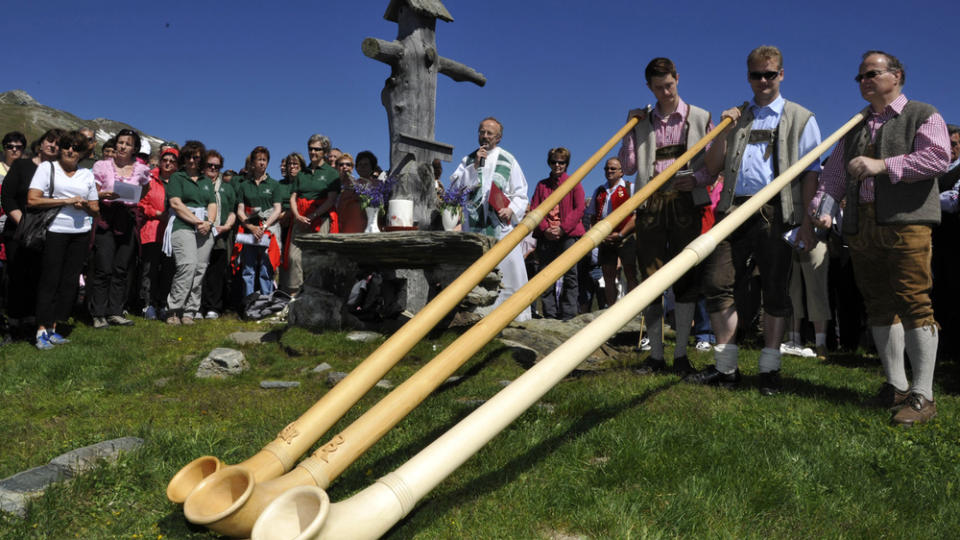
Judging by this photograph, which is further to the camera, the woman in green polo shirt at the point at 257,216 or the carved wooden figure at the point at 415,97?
the woman in green polo shirt at the point at 257,216

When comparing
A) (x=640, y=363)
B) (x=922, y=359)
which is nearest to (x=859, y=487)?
(x=922, y=359)

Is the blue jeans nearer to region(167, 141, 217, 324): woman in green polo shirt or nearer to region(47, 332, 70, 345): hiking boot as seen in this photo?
region(167, 141, 217, 324): woman in green polo shirt

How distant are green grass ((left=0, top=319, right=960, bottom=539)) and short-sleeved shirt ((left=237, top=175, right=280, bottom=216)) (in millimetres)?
4936

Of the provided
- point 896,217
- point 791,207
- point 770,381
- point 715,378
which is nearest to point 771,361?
point 770,381

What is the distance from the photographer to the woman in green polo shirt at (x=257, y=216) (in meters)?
10.5

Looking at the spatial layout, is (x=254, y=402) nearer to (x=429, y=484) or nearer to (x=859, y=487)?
(x=429, y=484)

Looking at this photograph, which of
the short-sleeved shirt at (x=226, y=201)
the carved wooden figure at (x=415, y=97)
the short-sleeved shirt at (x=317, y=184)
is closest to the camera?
the carved wooden figure at (x=415, y=97)

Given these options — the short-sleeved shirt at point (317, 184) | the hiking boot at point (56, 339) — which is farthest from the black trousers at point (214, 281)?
the hiking boot at point (56, 339)

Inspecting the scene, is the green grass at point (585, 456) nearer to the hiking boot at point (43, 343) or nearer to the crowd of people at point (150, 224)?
the hiking boot at point (43, 343)

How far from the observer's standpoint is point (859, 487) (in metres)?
3.15

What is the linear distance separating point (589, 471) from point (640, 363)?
9.79 feet

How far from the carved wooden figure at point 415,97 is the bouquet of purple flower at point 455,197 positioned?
1.70 feet

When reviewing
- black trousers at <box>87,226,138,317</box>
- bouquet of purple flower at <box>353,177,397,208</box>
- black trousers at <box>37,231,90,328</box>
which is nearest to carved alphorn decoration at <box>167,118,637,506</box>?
bouquet of purple flower at <box>353,177,397,208</box>

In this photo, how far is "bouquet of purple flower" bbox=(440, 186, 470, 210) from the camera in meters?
8.59
